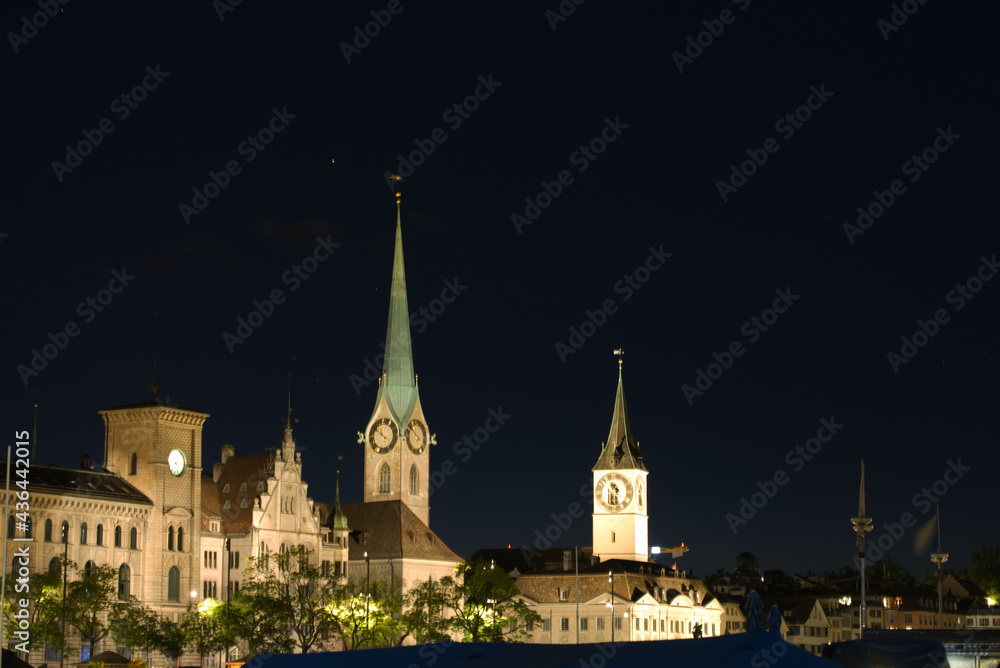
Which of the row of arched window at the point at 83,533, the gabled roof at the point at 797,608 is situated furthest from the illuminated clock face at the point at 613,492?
the row of arched window at the point at 83,533

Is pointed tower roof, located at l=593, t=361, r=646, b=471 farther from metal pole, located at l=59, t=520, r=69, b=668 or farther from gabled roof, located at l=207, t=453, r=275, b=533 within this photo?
metal pole, located at l=59, t=520, r=69, b=668

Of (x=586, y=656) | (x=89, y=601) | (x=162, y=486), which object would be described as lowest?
(x=89, y=601)

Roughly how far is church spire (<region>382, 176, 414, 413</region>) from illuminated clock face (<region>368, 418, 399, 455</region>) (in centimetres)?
216

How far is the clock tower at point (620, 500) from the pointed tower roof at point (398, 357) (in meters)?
37.1

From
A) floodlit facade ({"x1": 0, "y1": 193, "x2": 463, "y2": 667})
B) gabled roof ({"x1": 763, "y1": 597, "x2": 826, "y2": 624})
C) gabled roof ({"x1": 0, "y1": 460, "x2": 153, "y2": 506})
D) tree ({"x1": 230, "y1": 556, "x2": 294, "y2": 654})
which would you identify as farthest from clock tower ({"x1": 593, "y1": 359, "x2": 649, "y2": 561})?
tree ({"x1": 230, "y1": 556, "x2": 294, "y2": 654})

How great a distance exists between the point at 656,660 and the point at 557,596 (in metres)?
118

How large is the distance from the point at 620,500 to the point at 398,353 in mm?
40653

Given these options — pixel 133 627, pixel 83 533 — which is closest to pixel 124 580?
pixel 83 533

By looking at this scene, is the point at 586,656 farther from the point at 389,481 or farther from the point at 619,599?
the point at 389,481

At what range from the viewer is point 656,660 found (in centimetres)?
3634

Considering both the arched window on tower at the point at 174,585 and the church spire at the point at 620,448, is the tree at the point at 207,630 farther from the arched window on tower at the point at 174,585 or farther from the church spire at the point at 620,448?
the church spire at the point at 620,448

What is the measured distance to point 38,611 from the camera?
3366 inches

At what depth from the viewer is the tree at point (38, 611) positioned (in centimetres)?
7829

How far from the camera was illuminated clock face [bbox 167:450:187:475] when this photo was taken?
359ft
